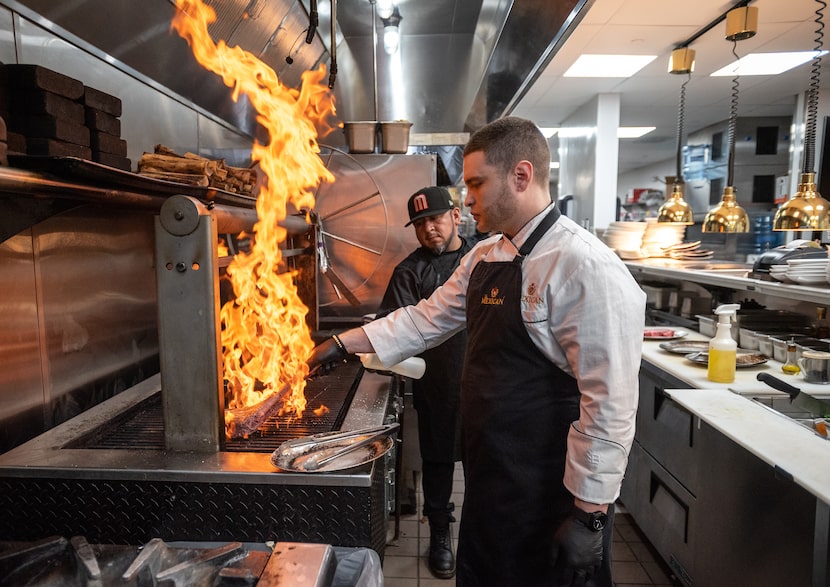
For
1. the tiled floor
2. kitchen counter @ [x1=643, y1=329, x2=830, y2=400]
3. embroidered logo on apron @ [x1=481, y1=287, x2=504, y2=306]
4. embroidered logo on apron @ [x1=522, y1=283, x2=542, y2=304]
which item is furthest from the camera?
the tiled floor

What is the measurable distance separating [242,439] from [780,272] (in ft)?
8.88

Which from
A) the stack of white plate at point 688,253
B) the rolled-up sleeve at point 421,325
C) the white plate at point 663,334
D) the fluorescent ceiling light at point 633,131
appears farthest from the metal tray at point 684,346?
the fluorescent ceiling light at point 633,131

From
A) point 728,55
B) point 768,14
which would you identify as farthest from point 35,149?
point 728,55

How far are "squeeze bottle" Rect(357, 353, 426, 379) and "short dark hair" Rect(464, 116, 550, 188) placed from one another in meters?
0.94

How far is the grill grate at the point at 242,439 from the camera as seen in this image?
168cm

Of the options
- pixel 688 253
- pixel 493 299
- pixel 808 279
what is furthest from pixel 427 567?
pixel 688 253

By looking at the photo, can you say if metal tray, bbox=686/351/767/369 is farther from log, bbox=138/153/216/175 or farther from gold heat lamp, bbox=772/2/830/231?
log, bbox=138/153/216/175

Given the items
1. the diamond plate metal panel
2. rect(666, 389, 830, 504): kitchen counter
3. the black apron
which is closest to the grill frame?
the diamond plate metal panel

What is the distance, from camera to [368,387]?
2.31 m

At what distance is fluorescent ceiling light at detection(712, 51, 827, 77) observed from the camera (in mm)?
4246

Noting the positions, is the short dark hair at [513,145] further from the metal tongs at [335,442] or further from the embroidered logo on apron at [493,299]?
the metal tongs at [335,442]

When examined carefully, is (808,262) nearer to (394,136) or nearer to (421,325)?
(421,325)

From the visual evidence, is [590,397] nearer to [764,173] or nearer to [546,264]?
[546,264]

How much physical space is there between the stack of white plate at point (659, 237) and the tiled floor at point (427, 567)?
2.54m
